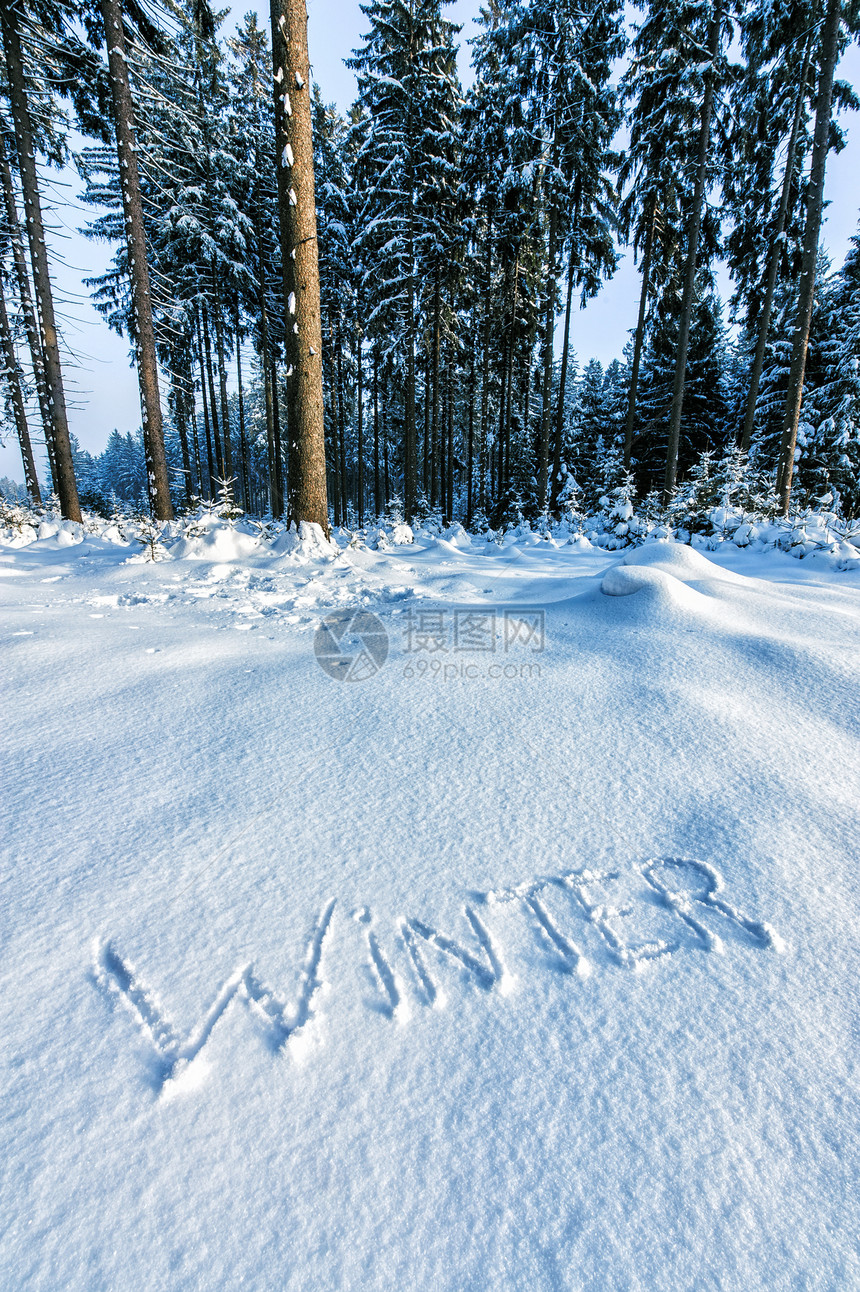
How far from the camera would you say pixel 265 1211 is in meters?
0.74

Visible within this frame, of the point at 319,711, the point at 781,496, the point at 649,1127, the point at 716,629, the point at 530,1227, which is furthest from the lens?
the point at 781,496

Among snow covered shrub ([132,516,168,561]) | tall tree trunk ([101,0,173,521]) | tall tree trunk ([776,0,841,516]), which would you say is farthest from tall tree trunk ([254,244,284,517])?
tall tree trunk ([776,0,841,516])

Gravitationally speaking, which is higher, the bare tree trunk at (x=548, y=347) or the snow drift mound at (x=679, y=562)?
the bare tree trunk at (x=548, y=347)

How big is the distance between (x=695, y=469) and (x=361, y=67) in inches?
569

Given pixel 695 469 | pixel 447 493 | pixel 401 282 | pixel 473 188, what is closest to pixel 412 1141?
pixel 695 469

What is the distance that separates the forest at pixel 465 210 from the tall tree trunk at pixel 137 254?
0.04 meters

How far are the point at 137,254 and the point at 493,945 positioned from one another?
9413mm

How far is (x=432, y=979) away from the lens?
1073 millimetres

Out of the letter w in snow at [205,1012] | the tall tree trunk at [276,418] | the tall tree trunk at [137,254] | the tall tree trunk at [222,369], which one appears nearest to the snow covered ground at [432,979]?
the letter w in snow at [205,1012]

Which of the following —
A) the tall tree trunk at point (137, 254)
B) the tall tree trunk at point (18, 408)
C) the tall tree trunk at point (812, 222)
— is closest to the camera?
the tall tree trunk at point (137, 254)

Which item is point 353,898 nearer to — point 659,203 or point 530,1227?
point 530,1227

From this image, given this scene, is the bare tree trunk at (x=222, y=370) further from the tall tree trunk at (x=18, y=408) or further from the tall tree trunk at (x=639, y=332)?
the tall tree trunk at (x=639, y=332)

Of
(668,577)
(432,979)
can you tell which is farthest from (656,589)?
(432,979)

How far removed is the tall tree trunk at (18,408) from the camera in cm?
1200
